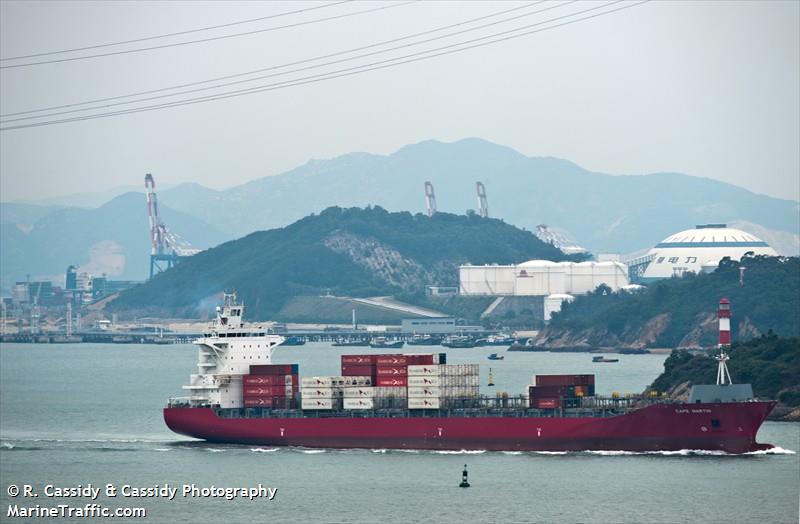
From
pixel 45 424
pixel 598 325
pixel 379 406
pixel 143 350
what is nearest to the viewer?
pixel 379 406

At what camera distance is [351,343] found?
630 ft

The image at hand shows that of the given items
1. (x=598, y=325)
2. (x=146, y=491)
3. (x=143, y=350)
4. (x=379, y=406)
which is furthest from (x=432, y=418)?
(x=143, y=350)

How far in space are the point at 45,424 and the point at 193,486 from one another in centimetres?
2282

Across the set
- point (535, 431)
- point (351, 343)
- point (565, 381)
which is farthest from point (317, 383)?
point (351, 343)

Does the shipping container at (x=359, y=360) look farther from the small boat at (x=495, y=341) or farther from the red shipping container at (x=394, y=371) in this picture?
the small boat at (x=495, y=341)

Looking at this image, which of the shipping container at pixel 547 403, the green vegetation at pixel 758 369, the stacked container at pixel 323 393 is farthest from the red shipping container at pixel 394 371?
the green vegetation at pixel 758 369

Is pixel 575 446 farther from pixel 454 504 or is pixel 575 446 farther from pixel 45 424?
pixel 45 424

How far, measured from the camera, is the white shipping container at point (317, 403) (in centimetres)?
5988

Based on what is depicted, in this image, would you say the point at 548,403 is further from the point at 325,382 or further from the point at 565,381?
the point at 325,382

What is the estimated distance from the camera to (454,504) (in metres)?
47.4

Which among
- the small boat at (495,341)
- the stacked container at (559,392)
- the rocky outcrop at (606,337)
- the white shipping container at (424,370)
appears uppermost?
the small boat at (495,341)

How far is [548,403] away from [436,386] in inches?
162

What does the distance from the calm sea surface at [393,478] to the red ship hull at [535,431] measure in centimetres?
50

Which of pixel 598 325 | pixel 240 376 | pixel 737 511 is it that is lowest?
pixel 737 511
